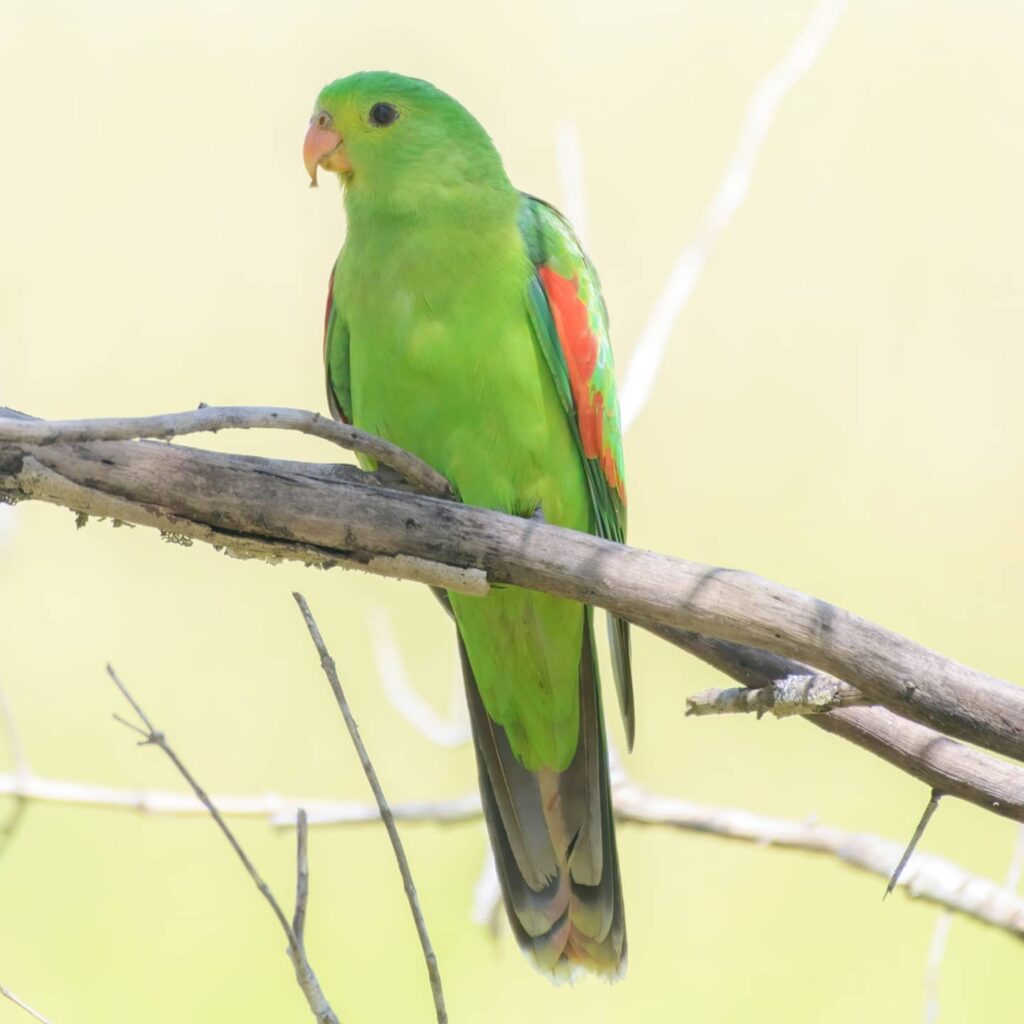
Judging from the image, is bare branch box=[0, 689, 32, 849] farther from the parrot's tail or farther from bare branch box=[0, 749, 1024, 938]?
the parrot's tail

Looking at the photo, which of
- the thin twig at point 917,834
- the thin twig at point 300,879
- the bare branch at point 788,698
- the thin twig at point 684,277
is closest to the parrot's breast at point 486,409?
the thin twig at point 684,277

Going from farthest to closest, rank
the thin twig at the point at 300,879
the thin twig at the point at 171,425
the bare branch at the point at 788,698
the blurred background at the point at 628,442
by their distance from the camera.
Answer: the blurred background at the point at 628,442 < the bare branch at the point at 788,698 < the thin twig at the point at 171,425 < the thin twig at the point at 300,879

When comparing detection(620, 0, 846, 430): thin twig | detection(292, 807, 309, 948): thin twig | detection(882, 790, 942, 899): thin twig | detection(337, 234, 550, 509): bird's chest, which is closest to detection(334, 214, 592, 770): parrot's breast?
detection(337, 234, 550, 509): bird's chest

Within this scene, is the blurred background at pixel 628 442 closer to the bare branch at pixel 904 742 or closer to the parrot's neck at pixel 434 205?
the parrot's neck at pixel 434 205

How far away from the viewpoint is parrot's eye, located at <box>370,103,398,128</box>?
3.02 m

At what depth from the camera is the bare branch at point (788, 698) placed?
6.52 ft

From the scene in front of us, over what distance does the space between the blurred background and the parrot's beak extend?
68.9 inches

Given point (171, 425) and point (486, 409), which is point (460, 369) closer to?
point (486, 409)

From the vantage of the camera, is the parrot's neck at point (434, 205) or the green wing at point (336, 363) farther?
the green wing at point (336, 363)

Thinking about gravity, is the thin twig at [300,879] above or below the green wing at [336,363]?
below

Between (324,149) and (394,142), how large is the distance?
19 centimetres

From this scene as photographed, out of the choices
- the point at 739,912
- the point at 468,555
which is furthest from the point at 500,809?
the point at 739,912

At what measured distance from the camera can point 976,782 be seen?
2057 mm

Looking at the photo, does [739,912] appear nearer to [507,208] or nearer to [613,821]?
[613,821]
